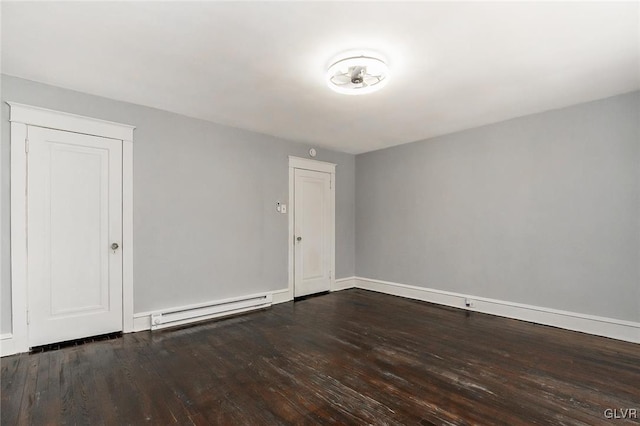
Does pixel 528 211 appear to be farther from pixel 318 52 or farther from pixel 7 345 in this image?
pixel 7 345

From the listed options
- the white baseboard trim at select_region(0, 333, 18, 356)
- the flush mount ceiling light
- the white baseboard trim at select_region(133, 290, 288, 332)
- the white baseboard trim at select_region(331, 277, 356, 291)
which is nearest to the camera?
the flush mount ceiling light

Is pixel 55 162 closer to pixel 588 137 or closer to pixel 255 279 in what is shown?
pixel 255 279

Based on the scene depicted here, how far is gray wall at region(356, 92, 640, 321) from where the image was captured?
11.0ft

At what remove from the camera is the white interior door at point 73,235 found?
3061mm

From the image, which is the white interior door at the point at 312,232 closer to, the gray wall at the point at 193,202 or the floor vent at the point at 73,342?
the gray wall at the point at 193,202

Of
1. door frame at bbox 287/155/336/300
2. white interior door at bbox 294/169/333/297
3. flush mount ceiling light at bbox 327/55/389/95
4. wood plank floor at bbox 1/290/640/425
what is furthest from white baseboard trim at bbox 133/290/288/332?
flush mount ceiling light at bbox 327/55/389/95

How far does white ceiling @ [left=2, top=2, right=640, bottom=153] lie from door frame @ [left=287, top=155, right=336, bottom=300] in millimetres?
1467

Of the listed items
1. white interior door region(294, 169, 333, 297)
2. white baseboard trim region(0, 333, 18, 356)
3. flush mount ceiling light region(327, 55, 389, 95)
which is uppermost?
flush mount ceiling light region(327, 55, 389, 95)

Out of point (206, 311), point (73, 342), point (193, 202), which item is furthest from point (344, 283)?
point (73, 342)

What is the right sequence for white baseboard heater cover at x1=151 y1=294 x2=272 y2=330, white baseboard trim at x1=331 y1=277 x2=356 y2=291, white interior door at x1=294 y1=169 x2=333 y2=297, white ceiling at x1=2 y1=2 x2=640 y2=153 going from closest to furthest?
white ceiling at x1=2 y1=2 x2=640 y2=153 < white baseboard heater cover at x1=151 y1=294 x2=272 y2=330 < white interior door at x1=294 y1=169 x2=333 y2=297 < white baseboard trim at x1=331 y1=277 x2=356 y2=291

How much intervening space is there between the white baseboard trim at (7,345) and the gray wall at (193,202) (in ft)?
0.18

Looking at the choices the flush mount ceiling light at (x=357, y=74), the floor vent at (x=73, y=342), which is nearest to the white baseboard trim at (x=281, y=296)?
the floor vent at (x=73, y=342)

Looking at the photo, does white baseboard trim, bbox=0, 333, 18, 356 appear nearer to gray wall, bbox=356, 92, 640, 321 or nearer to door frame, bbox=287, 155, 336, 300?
door frame, bbox=287, 155, 336, 300

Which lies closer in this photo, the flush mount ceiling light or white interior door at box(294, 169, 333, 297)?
the flush mount ceiling light
